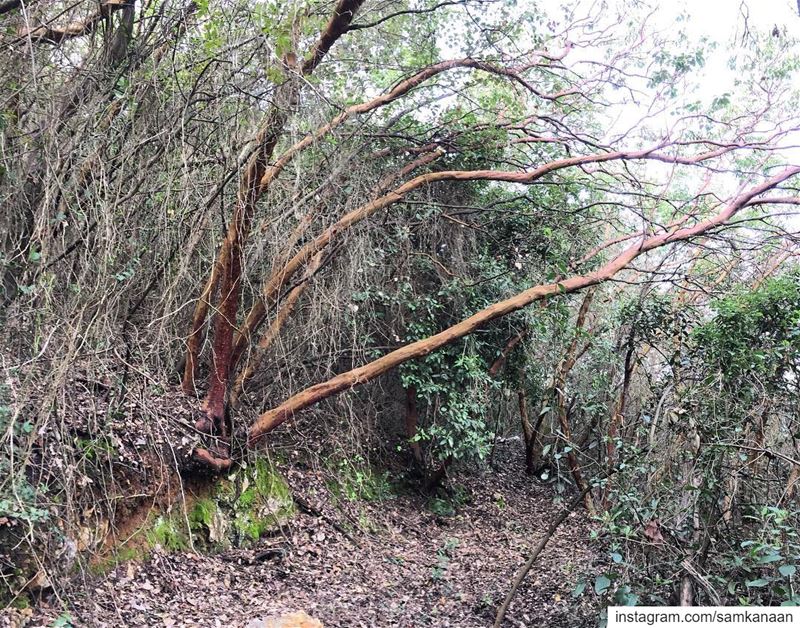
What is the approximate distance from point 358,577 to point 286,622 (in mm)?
1879

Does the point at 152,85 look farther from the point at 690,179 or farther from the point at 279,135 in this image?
the point at 690,179

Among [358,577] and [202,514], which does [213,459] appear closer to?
[202,514]

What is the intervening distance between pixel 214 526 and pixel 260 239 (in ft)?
8.52

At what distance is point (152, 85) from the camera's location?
435cm

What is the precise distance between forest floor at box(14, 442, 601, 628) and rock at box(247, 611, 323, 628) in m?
0.45

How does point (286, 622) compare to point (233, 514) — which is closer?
point (286, 622)

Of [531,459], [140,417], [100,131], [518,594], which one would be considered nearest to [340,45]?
[100,131]

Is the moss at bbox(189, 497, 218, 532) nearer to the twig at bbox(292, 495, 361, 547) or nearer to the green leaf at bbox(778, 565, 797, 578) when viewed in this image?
the twig at bbox(292, 495, 361, 547)

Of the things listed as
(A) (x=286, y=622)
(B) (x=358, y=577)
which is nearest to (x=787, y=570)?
(A) (x=286, y=622)

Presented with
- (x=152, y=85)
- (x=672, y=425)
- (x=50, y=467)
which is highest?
(x=152, y=85)

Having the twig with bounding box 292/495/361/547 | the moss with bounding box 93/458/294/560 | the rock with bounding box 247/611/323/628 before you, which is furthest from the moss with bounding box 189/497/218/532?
the rock with bounding box 247/611/323/628

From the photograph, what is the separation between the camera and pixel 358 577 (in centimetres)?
Answer: 565

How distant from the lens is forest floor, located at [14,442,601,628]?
4.12m

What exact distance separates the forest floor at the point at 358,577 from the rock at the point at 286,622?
1.48ft
